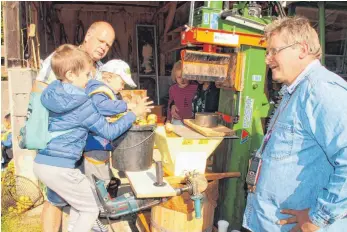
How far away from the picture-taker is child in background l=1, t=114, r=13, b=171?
5.86m

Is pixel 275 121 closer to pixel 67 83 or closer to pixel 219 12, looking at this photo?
pixel 219 12

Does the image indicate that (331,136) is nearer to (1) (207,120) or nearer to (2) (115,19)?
(1) (207,120)

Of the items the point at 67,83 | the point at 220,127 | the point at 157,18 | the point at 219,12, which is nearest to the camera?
the point at 67,83

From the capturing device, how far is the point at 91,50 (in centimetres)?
337

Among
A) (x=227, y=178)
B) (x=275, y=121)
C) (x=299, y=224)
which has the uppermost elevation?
(x=275, y=121)

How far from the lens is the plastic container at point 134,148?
2906 mm

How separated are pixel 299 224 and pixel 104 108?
5.77 ft

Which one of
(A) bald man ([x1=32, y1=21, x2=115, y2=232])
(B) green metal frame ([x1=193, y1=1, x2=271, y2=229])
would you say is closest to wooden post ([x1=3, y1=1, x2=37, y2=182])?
(A) bald man ([x1=32, y1=21, x2=115, y2=232])

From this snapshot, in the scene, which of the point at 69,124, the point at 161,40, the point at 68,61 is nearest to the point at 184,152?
the point at 69,124

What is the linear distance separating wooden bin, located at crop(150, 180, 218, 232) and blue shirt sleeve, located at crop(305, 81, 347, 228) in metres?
1.42

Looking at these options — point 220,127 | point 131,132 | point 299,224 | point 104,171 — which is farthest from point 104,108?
point 299,224

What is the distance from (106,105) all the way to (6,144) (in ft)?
13.3

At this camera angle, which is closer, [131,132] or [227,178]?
[131,132]

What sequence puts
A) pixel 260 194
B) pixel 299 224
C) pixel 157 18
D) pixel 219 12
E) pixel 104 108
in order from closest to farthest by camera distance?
pixel 299 224 → pixel 260 194 → pixel 104 108 → pixel 219 12 → pixel 157 18
